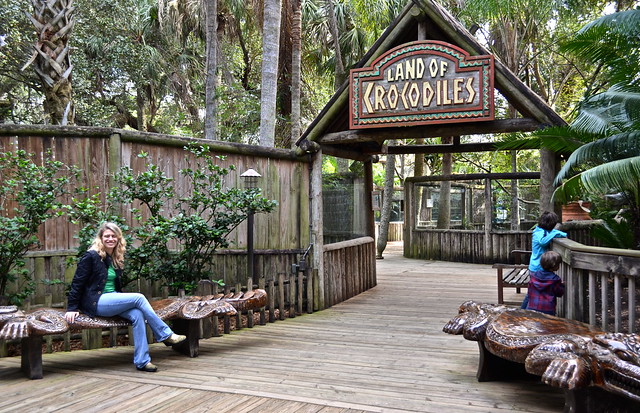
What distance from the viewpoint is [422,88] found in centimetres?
781

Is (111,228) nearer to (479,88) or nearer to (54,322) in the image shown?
(54,322)

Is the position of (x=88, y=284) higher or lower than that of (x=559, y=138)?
lower

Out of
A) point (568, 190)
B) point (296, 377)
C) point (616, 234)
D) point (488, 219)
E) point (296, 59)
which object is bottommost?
point (296, 377)

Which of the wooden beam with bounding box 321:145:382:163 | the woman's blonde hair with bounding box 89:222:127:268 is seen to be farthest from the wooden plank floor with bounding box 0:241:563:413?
the wooden beam with bounding box 321:145:382:163

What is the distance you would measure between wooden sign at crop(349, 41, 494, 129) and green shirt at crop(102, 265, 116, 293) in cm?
406

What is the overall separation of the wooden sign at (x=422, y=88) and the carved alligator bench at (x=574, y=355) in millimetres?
3537

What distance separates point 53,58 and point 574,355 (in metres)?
6.84

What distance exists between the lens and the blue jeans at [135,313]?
17.4 ft

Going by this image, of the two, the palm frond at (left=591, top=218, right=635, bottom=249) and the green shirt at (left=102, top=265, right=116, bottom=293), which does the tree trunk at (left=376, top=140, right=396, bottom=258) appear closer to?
the palm frond at (left=591, top=218, right=635, bottom=249)

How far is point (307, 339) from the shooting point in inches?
263

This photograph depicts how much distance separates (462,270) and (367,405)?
9.82 meters

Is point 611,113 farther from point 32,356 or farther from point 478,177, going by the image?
point 478,177

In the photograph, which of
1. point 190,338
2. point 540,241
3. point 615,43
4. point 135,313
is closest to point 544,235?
point 540,241

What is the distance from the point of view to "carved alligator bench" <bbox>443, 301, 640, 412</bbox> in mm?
3520
